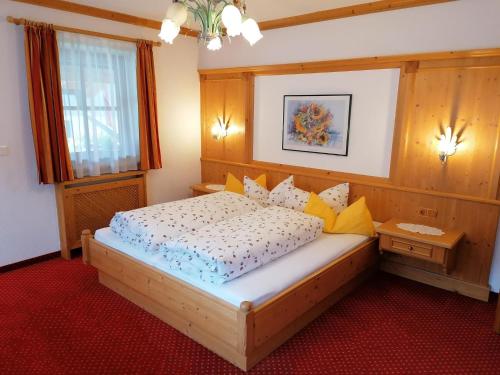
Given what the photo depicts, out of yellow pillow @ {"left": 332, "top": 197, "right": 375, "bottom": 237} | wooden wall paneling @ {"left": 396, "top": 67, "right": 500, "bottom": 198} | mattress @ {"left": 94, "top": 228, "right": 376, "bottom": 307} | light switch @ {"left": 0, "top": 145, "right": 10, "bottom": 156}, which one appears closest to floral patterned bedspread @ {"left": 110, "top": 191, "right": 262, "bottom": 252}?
mattress @ {"left": 94, "top": 228, "right": 376, "bottom": 307}

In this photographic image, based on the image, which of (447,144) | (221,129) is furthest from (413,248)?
(221,129)

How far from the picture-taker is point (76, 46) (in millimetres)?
3646

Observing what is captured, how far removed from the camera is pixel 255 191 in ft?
13.8

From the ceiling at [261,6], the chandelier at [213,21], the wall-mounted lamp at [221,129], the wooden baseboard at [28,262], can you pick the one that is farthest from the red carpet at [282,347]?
the ceiling at [261,6]

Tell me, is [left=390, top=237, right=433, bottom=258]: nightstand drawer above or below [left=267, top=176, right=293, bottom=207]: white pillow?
below

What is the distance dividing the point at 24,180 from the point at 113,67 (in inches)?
58.0

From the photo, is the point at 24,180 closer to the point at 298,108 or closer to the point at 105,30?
the point at 105,30

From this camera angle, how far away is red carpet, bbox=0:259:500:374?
2.32 metres

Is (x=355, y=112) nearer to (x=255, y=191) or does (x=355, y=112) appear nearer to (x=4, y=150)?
(x=255, y=191)

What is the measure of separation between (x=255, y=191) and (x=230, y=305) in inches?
83.5

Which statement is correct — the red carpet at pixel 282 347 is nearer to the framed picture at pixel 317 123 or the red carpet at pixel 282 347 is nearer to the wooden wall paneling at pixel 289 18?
the framed picture at pixel 317 123

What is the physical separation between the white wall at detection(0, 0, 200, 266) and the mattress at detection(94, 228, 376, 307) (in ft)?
3.09

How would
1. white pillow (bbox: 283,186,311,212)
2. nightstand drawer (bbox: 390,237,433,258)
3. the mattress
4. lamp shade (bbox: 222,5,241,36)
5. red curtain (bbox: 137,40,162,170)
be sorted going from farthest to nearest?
red curtain (bbox: 137,40,162,170) → white pillow (bbox: 283,186,311,212) → nightstand drawer (bbox: 390,237,433,258) → the mattress → lamp shade (bbox: 222,5,241,36)

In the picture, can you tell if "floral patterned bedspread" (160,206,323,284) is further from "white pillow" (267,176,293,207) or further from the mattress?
"white pillow" (267,176,293,207)
